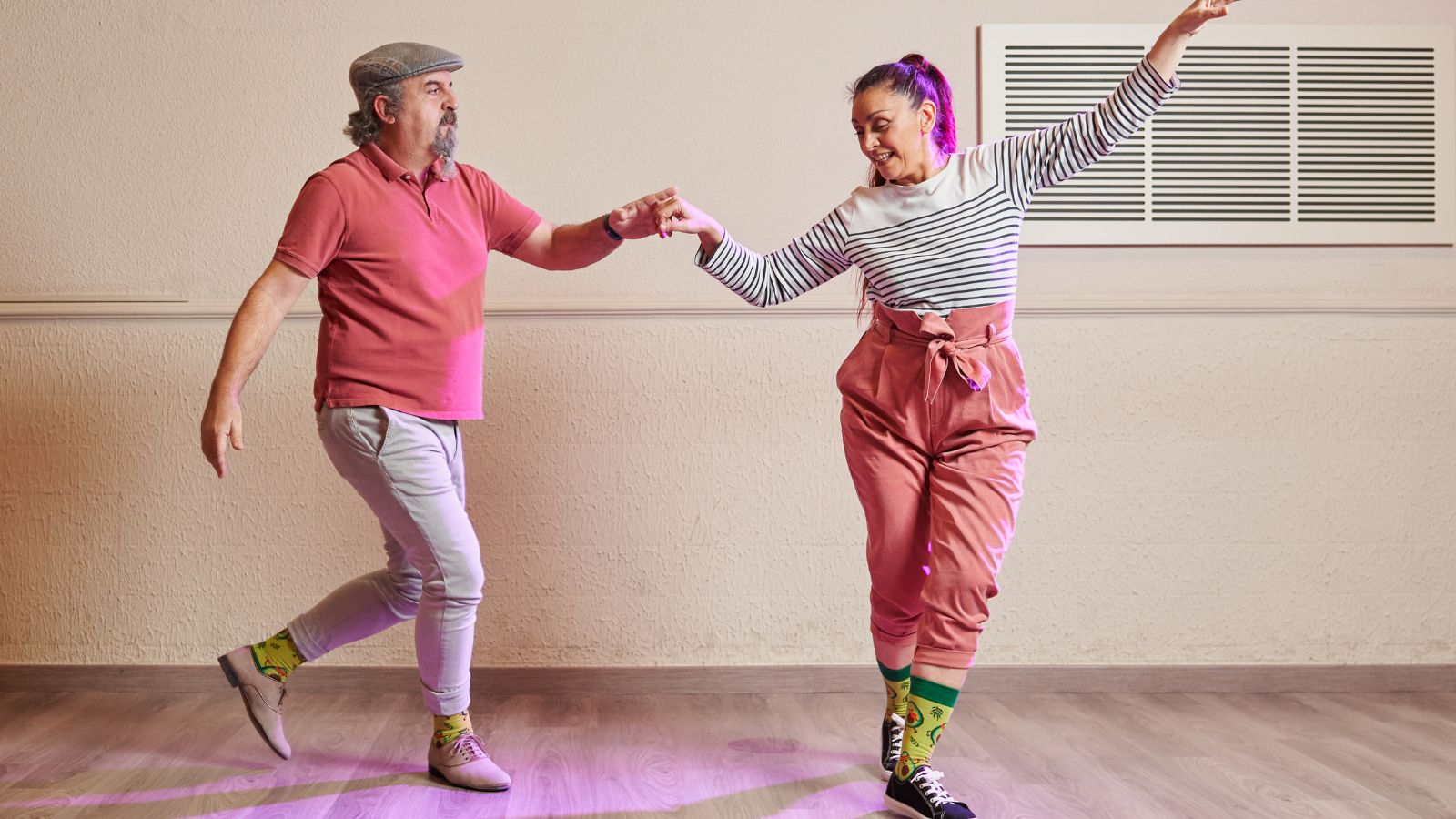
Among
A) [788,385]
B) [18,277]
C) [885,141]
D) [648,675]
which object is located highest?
[885,141]

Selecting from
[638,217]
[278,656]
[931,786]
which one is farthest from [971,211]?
[278,656]

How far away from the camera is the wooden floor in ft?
6.54

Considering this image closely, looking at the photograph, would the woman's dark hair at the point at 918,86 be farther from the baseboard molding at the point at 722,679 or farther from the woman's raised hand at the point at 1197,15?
the baseboard molding at the point at 722,679

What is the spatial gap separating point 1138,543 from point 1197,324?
1.86ft

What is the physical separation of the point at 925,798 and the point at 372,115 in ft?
5.12

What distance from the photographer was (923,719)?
1.88 m

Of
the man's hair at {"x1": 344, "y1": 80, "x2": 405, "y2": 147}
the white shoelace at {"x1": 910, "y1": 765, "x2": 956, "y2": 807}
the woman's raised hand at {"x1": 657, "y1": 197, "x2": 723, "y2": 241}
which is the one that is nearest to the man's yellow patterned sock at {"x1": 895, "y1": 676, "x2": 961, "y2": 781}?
the white shoelace at {"x1": 910, "y1": 765, "x2": 956, "y2": 807}

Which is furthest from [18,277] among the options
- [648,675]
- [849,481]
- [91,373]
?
[849,481]

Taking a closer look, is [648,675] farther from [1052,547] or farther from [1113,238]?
A: [1113,238]

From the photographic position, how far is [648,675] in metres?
2.85

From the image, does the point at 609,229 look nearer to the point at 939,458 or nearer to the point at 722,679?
the point at 939,458

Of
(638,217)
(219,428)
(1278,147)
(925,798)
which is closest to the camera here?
(925,798)

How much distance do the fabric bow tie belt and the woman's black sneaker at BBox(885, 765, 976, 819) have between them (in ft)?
2.06

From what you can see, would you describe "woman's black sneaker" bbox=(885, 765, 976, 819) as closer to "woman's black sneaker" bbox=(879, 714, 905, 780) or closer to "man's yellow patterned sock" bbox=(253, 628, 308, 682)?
"woman's black sneaker" bbox=(879, 714, 905, 780)
